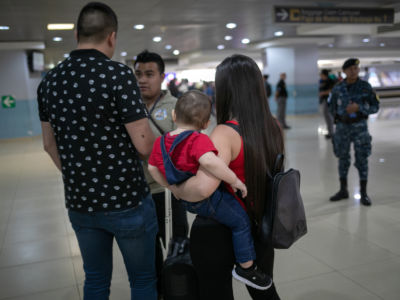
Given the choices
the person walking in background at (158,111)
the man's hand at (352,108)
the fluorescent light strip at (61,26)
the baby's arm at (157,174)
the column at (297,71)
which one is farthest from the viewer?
the column at (297,71)

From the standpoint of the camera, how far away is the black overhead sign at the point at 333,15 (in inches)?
311

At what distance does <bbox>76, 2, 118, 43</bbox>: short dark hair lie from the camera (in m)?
1.57

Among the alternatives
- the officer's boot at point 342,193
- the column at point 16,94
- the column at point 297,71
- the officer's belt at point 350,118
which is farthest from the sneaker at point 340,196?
the column at point 297,71

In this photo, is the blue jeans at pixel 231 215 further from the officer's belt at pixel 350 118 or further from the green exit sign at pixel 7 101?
the green exit sign at pixel 7 101

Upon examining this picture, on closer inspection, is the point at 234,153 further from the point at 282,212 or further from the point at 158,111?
the point at 158,111

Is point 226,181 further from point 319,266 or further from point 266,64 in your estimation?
point 266,64

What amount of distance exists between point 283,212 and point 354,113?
3266 millimetres

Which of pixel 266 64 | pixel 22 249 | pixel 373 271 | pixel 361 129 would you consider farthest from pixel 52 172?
pixel 266 64

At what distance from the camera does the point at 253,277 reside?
5.55 feet

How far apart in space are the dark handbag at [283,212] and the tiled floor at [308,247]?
1.22 metres

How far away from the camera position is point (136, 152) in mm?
1694

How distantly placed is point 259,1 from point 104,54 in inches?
277

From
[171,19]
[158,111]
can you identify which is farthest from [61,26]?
[158,111]

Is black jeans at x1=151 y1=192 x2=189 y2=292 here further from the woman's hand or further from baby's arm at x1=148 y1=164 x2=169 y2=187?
the woman's hand
